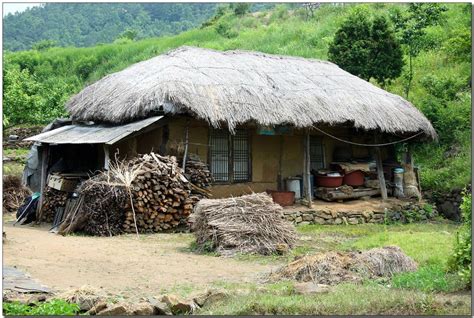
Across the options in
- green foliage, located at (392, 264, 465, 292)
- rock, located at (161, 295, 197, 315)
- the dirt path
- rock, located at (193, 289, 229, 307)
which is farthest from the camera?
the dirt path

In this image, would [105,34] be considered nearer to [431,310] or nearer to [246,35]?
[246,35]

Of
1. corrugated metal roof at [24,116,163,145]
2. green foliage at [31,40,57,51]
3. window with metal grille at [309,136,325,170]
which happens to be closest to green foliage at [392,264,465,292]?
corrugated metal roof at [24,116,163,145]

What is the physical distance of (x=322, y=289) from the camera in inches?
295

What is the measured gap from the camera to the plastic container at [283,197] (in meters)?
16.3

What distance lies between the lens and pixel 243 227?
1117 centimetres

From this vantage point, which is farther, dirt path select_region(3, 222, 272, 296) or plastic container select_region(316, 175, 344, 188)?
plastic container select_region(316, 175, 344, 188)

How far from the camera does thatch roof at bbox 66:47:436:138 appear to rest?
14797 millimetres

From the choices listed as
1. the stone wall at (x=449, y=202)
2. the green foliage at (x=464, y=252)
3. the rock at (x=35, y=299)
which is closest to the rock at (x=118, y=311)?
the rock at (x=35, y=299)

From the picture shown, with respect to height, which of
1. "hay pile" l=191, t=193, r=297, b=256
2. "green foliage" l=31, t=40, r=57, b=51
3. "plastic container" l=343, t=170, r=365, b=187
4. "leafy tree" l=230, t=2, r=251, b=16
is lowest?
"hay pile" l=191, t=193, r=297, b=256

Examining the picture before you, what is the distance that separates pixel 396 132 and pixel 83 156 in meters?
8.22

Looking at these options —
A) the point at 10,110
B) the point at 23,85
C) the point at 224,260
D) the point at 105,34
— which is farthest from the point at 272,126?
the point at 105,34

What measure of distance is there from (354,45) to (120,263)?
14.5 meters

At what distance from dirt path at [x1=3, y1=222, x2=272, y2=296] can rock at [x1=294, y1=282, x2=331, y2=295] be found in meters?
1.38

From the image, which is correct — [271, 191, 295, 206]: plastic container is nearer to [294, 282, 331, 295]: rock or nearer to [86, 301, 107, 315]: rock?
[294, 282, 331, 295]: rock
